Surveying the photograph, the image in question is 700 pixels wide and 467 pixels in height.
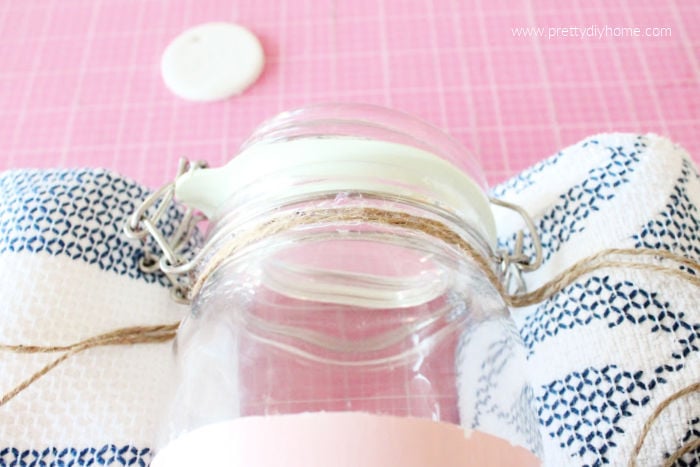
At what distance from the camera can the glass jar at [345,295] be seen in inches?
14.2

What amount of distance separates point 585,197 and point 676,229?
6 cm

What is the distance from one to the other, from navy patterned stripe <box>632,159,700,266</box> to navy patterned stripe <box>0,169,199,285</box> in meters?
0.30

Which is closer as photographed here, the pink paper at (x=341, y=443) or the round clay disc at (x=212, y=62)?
the pink paper at (x=341, y=443)

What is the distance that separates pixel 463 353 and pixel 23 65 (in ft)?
2.02

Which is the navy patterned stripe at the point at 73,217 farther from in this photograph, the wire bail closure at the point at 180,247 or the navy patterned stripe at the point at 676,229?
the navy patterned stripe at the point at 676,229

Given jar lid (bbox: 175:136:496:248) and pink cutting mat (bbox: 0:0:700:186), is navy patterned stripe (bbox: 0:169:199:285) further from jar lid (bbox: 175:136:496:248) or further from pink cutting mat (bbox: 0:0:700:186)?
pink cutting mat (bbox: 0:0:700:186)

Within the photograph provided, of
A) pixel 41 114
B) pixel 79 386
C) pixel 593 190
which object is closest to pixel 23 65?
pixel 41 114

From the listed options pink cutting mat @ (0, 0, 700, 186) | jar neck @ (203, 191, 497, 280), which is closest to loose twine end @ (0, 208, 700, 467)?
jar neck @ (203, 191, 497, 280)

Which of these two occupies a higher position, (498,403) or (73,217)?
(73,217)

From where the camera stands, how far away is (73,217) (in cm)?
44

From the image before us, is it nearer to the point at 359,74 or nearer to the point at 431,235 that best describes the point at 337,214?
the point at 431,235

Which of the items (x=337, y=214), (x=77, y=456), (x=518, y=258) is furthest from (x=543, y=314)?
(x=77, y=456)

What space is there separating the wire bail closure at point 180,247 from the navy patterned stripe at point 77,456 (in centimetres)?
10

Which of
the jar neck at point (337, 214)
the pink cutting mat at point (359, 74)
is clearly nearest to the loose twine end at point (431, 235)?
the jar neck at point (337, 214)
